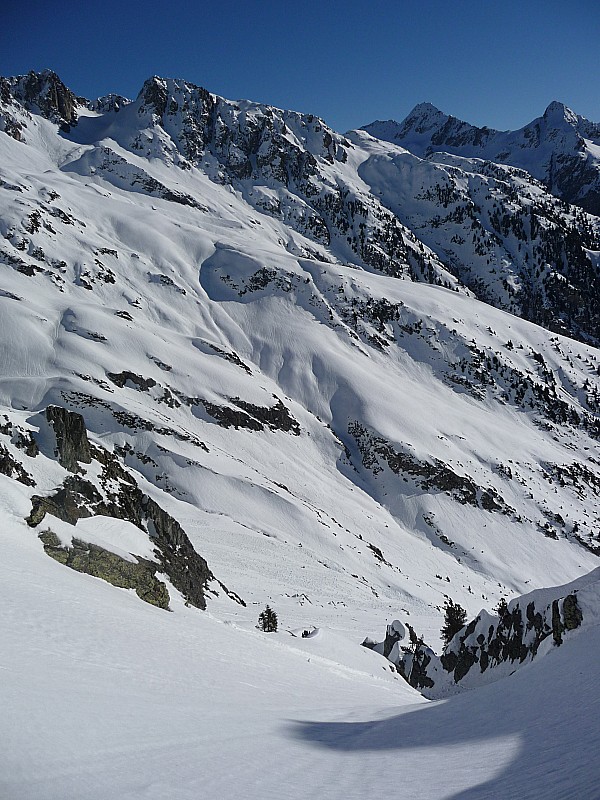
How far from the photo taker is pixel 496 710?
1030cm

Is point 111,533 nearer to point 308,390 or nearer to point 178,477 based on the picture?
point 178,477

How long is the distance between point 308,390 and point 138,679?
9237cm

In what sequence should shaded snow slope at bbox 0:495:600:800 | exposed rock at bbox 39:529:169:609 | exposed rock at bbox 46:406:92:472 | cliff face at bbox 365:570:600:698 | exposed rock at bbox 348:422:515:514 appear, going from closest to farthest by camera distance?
1. shaded snow slope at bbox 0:495:600:800
2. cliff face at bbox 365:570:600:698
3. exposed rock at bbox 39:529:169:609
4. exposed rock at bbox 46:406:92:472
5. exposed rock at bbox 348:422:515:514

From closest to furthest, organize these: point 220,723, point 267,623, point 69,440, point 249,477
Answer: point 220,723 < point 267,623 < point 69,440 < point 249,477

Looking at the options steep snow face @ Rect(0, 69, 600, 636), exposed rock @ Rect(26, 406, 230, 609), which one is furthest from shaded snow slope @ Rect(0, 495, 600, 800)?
steep snow face @ Rect(0, 69, 600, 636)

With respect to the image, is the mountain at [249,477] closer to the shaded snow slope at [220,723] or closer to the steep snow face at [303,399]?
the shaded snow slope at [220,723]

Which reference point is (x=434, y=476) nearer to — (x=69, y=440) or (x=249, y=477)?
(x=249, y=477)

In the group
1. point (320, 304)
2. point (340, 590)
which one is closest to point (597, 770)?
point (340, 590)

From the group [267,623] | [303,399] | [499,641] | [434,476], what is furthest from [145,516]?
[303,399]

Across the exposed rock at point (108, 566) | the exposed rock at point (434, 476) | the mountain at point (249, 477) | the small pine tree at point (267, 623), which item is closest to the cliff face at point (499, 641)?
the mountain at point (249, 477)

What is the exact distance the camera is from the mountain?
736 centimetres

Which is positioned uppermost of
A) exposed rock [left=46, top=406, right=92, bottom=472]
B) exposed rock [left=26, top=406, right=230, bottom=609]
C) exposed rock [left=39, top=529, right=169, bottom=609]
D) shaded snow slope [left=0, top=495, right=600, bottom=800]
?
shaded snow slope [left=0, top=495, right=600, bottom=800]

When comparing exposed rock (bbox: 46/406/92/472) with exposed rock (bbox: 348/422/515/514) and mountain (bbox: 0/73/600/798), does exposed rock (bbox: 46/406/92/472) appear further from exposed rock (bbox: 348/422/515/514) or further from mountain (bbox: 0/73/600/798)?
exposed rock (bbox: 348/422/515/514)

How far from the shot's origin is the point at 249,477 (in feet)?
213
